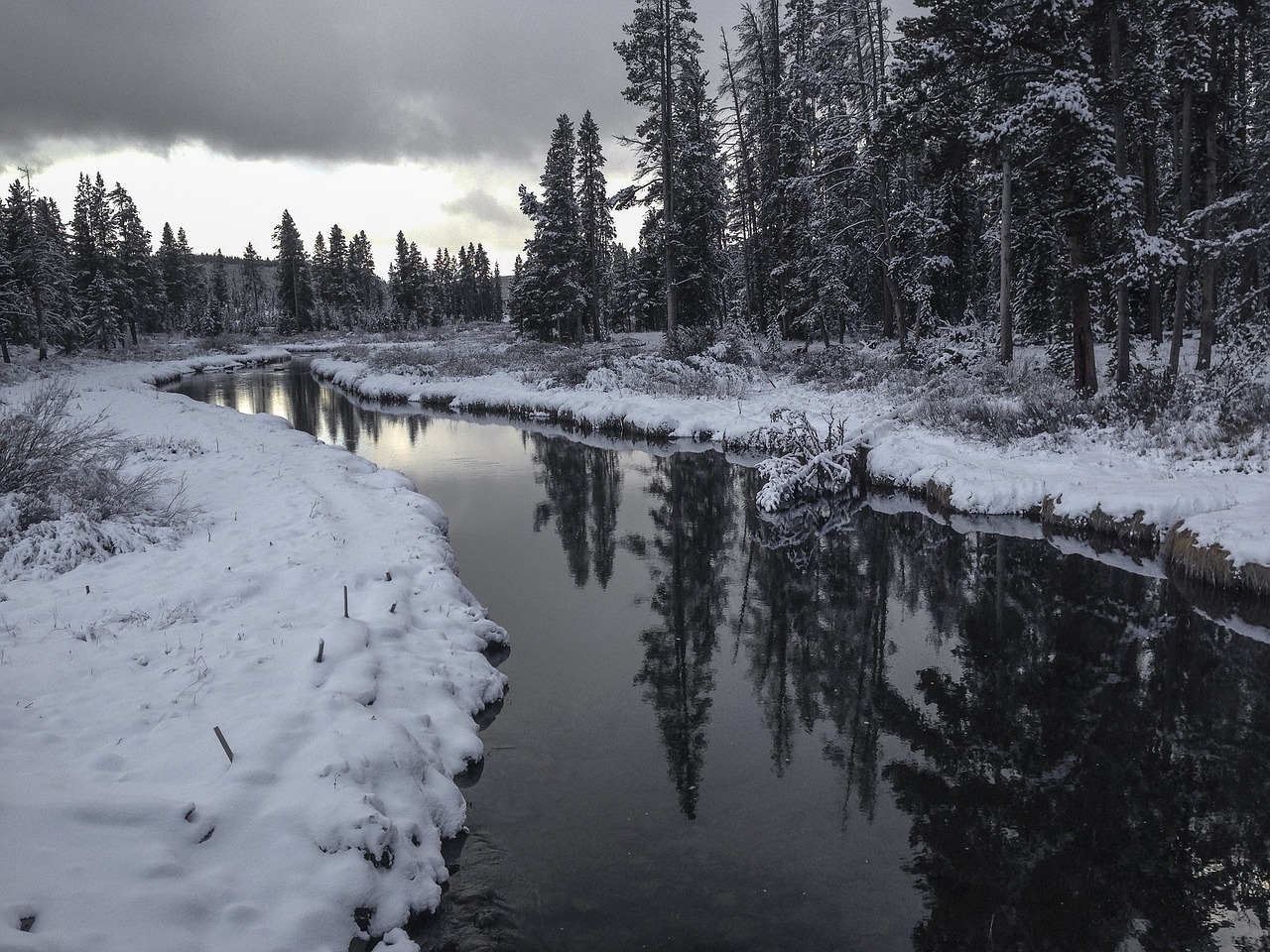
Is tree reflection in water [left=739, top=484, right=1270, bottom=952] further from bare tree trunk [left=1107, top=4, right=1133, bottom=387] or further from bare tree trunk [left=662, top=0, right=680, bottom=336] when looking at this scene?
bare tree trunk [left=662, top=0, right=680, bottom=336]

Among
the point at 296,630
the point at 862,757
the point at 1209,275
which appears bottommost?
the point at 862,757

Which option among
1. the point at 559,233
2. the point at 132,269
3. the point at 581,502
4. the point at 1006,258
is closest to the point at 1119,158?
the point at 1006,258

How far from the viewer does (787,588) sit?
9.91 metres

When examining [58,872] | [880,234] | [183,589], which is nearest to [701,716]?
[58,872]

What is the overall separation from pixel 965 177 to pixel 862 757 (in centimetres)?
2606

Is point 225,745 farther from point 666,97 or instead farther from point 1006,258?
point 666,97

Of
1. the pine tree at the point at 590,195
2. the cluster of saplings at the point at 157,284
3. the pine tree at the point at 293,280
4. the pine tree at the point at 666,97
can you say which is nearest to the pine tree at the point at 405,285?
the cluster of saplings at the point at 157,284

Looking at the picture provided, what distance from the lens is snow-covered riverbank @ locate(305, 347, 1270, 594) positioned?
30.3 feet

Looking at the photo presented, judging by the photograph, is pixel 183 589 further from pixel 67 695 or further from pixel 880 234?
pixel 880 234

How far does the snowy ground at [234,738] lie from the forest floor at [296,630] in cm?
2

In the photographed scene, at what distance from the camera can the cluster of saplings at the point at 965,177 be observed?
545 inches

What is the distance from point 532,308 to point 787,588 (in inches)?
1608

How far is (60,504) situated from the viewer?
959 cm

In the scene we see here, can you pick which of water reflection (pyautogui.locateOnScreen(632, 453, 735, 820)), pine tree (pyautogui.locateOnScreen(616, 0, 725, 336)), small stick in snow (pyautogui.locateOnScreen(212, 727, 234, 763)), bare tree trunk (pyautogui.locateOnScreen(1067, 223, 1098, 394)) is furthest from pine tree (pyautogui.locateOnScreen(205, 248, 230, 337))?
small stick in snow (pyautogui.locateOnScreen(212, 727, 234, 763))
